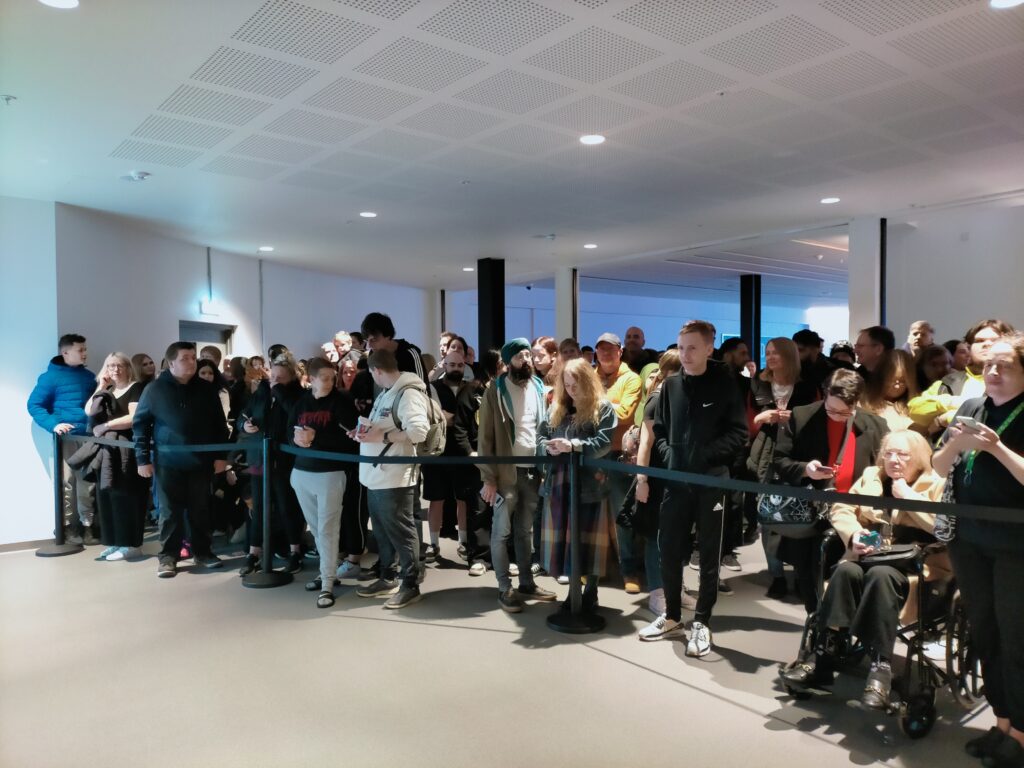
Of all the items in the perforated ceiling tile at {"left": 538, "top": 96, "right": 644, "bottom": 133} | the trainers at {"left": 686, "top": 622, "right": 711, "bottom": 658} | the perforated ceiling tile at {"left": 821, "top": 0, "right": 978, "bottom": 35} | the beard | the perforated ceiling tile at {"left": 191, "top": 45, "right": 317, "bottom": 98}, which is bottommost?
the trainers at {"left": 686, "top": 622, "right": 711, "bottom": 658}

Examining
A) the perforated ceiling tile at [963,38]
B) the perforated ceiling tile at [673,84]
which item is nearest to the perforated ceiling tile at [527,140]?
the perforated ceiling tile at [673,84]

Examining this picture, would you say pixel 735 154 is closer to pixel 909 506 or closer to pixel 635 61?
pixel 635 61

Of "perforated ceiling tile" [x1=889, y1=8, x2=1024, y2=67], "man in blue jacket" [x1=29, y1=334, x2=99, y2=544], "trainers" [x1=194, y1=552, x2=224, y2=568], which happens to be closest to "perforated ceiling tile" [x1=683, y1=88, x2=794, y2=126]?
"perforated ceiling tile" [x1=889, y1=8, x2=1024, y2=67]

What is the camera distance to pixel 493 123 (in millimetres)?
5617

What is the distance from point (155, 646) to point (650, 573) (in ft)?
10.1

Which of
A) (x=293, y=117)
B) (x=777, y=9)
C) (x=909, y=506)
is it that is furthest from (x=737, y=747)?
(x=293, y=117)

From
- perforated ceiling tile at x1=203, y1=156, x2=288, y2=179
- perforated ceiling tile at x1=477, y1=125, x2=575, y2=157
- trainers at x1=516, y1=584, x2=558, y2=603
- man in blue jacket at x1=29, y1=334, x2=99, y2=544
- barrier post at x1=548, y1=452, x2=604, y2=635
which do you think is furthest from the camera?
man in blue jacket at x1=29, y1=334, x2=99, y2=544

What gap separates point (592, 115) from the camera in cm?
547

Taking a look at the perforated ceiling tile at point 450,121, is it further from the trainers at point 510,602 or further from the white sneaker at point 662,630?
the white sneaker at point 662,630

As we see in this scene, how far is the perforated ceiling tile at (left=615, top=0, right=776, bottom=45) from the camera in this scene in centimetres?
382

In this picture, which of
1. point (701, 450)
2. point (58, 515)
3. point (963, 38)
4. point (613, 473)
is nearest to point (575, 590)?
point (613, 473)

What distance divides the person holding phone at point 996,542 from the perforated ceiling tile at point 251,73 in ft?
13.9

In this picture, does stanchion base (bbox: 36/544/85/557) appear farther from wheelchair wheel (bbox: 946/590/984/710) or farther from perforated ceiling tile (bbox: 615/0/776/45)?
wheelchair wheel (bbox: 946/590/984/710)

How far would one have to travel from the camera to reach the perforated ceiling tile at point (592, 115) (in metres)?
5.24
